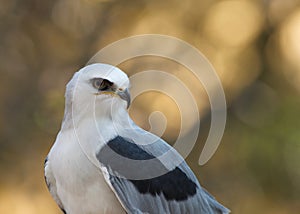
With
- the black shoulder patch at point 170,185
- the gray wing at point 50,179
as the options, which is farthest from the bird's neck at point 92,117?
the black shoulder patch at point 170,185

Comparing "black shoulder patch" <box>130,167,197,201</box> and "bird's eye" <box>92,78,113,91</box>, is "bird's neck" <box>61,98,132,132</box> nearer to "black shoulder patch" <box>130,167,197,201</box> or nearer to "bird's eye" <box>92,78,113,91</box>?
"bird's eye" <box>92,78,113,91</box>

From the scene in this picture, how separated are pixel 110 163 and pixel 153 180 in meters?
Result: 0.39

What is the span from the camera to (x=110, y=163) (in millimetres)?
4801

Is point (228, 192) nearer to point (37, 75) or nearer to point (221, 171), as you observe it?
point (221, 171)

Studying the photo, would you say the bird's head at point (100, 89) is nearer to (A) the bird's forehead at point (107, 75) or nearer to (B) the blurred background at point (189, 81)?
(A) the bird's forehead at point (107, 75)

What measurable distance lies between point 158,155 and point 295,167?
7.03 m

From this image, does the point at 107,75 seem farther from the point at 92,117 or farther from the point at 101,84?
the point at 92,117

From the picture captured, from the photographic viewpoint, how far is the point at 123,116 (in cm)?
525

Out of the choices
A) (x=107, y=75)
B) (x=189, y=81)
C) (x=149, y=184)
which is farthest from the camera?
(x=189, y=81)

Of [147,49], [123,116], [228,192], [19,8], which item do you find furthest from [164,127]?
[123,116]

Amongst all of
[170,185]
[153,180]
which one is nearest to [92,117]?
[153,180]

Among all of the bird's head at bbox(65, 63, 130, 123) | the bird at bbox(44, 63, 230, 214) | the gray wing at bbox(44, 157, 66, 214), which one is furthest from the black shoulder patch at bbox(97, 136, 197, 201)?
the gray wing at bbox(44, 157, 66, 214)

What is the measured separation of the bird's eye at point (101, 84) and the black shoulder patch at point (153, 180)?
1.34ft

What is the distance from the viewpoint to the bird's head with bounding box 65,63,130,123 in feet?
16.8
